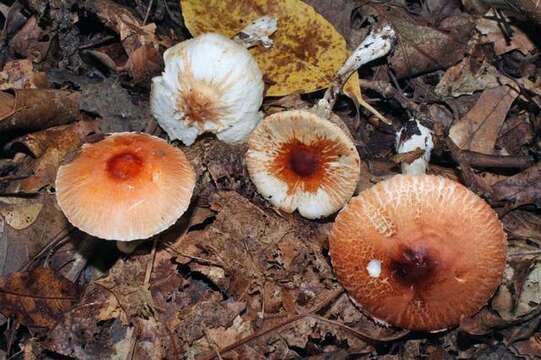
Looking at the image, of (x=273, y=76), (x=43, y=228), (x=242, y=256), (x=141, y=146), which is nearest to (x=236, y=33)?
(x=273, y=76)

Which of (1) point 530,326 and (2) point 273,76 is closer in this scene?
(1) point 530,326

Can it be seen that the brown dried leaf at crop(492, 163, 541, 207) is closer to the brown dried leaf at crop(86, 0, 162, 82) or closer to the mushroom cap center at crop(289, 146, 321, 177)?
the mushroom cap center at crop(289, 146, 321, 177)

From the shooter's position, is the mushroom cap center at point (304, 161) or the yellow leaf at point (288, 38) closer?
the mushroom cap center at point (304, 161)

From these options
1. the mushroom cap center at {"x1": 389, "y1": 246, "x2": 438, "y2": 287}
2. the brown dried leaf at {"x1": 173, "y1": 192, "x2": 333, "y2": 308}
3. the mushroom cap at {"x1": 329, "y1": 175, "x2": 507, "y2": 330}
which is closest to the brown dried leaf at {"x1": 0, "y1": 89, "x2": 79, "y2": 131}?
the brown dried leaf at {"x1": 173, "y1": 192, "x2": 333, "y2": 308}

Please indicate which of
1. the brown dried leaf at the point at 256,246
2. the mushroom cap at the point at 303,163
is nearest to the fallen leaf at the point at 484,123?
the mushroom cap at the point at 303,163

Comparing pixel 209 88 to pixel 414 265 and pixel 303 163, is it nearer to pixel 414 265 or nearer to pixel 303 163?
pixel 303 163

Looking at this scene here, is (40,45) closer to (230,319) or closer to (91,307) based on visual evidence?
(91,307)

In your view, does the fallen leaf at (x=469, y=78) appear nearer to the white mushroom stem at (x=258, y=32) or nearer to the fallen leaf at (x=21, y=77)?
the white mushroom stem at (x=258, y=32)
